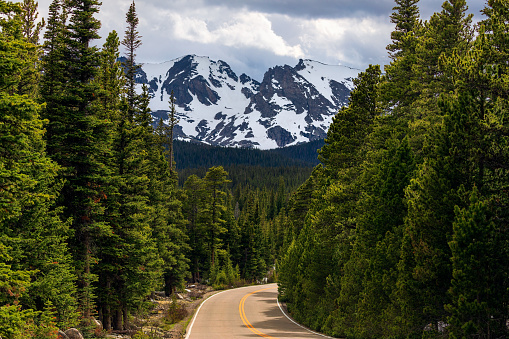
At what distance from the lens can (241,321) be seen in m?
28.4

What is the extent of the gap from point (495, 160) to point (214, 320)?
21787 mm

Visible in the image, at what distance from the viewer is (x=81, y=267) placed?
18.2 m

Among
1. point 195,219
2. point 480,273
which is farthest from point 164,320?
point 195,219

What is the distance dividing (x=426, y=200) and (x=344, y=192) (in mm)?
9901

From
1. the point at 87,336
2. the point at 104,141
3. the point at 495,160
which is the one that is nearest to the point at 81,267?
the point at 87,336

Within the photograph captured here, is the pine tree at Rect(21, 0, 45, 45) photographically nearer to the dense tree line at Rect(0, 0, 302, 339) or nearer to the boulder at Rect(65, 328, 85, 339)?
the dense tree line at Rect(0, 0, 302, 339)

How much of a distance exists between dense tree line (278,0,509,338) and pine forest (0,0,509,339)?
0.19 ft

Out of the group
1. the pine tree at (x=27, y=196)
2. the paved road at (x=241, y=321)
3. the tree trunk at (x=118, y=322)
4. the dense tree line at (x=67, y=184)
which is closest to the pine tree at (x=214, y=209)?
the paved road at (x=241, y=321)

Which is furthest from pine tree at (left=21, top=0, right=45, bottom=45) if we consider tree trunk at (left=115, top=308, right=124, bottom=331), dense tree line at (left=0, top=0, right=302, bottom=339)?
tree trunk at (left=115, top=308, right=124, bottom=331)

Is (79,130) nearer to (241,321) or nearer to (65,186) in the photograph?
(65,186)

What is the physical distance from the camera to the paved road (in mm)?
22047

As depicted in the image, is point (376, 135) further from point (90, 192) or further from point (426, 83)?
point (90, 192)

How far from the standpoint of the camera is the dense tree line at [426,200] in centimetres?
1082

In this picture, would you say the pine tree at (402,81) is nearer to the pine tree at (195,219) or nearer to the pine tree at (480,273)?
the pine tree at (480,273)
